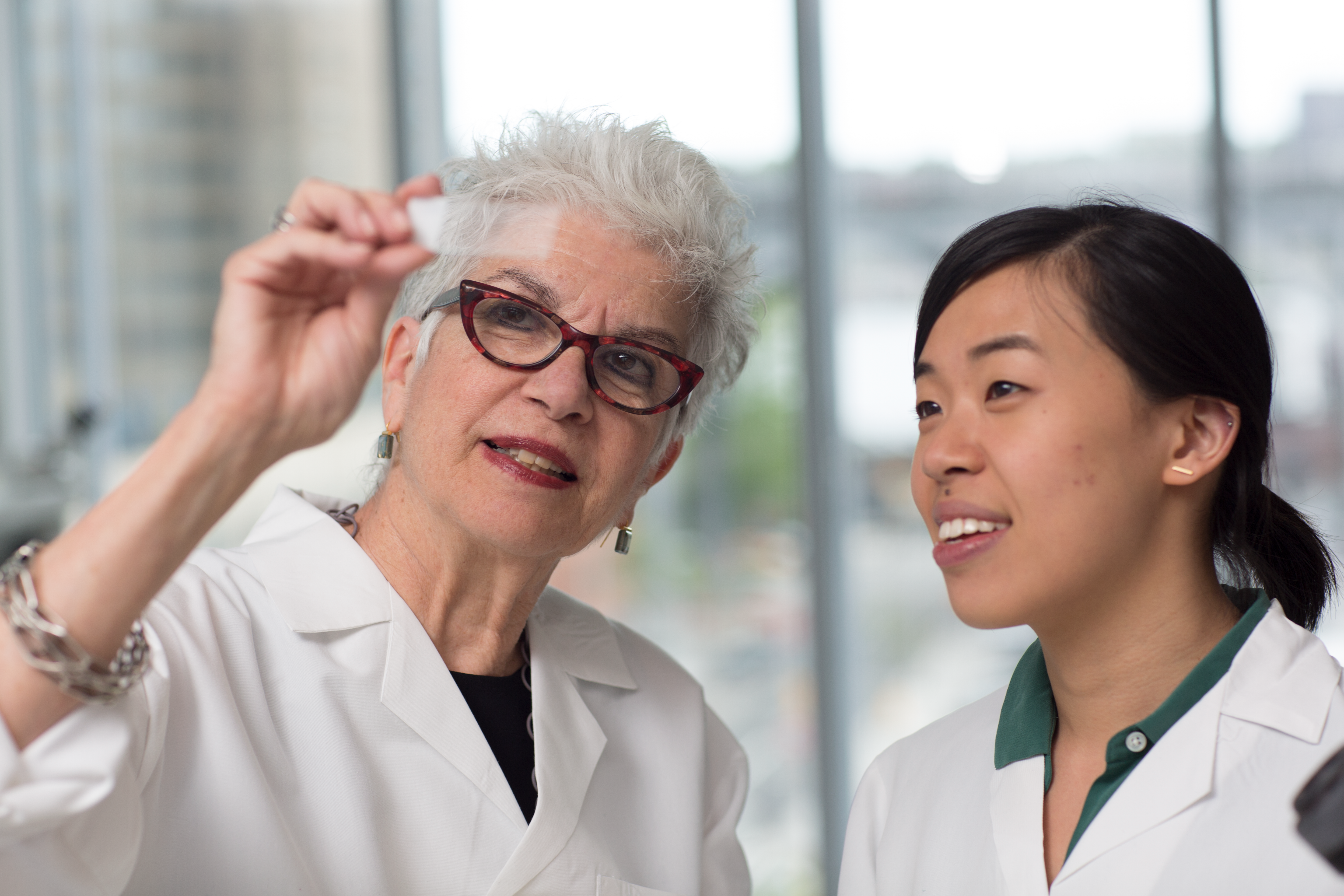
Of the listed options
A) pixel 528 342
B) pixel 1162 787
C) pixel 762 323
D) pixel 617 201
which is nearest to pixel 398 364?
pixel 528 342

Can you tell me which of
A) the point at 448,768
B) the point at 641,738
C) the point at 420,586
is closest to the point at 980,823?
the point at 641,738

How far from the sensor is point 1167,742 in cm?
119

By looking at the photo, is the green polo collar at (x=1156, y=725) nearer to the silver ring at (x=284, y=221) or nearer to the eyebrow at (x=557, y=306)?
the eyebrow at (x=557, y=306)

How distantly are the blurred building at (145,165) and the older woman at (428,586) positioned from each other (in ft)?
9.32

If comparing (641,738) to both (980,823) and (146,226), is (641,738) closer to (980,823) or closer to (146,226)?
(980,823)

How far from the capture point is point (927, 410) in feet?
4.44

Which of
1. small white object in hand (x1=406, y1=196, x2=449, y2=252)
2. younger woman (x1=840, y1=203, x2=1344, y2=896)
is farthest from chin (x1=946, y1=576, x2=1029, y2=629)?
small white object in hand (x1=406, y1=196, x2=449, y2=252)

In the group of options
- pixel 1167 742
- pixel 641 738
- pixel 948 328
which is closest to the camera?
pixel 1167 742

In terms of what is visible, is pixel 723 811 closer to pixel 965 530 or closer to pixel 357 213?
pixel 965 530

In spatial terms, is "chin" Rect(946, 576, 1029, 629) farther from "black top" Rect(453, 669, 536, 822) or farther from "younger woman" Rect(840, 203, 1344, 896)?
"black top" Rect(453, 669, 536, 822)

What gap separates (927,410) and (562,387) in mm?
456

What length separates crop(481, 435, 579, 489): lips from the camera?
→ 137cm

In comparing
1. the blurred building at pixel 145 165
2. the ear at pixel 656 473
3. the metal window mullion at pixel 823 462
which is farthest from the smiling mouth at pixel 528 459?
the blurred building at pixel 145 165

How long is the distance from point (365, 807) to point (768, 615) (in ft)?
8.30
